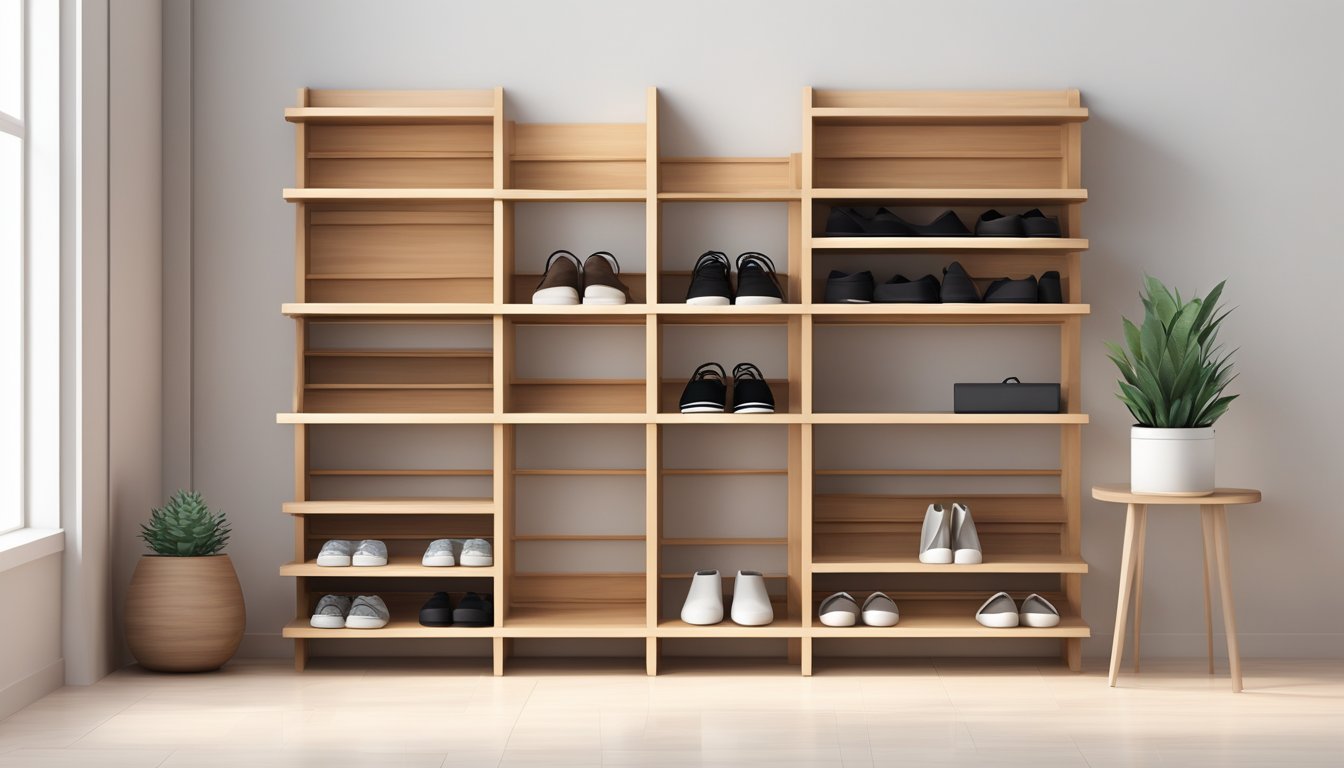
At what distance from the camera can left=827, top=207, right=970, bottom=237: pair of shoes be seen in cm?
399

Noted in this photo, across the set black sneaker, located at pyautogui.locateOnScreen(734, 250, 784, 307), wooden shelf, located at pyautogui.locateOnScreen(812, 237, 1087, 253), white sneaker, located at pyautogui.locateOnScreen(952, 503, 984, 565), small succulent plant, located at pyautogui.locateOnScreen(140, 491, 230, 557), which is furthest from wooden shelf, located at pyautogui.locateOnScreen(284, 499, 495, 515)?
white sneaker, located at pyautogui.locateOnScreen(952, 503, 984, 565)

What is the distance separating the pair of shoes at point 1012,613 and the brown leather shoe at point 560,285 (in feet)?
5.59

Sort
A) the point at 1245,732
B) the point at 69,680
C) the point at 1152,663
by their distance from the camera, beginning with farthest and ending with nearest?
1. the point at 1152,663
2. the point at 69,680
3. the point at 1245,732

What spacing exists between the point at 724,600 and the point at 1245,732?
66.6 inches

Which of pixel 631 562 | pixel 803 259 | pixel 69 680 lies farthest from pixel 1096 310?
pixel 69 680

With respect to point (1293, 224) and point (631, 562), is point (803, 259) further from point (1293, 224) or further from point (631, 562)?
point (1293, 224)

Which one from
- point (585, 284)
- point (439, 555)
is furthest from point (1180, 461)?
point (439, 555)

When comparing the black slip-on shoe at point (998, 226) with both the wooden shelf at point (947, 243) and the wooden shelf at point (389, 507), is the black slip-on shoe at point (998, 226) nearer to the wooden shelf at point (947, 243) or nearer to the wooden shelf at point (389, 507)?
the wooden shelf at point (947, 243)

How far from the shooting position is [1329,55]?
4.19 meters

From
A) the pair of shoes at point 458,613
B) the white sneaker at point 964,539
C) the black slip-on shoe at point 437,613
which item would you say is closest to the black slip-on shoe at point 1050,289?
the white sneaker at point 964,539

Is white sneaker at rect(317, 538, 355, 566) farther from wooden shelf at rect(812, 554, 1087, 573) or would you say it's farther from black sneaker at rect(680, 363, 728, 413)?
wooden shelf at rect(812, 554, 1087, 573)

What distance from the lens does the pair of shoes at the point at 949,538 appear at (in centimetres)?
390

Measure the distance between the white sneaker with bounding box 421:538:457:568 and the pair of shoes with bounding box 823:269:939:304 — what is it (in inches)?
59.7

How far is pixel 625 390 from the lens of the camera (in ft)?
13.9
